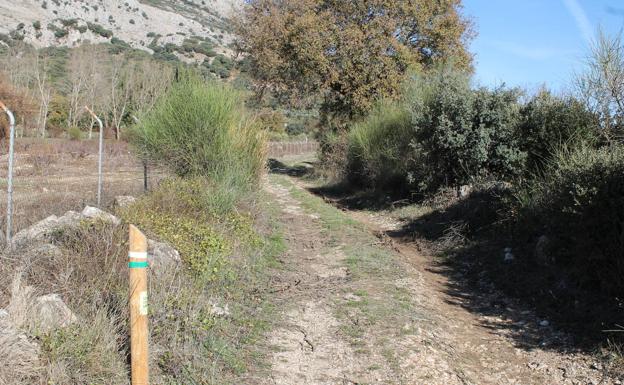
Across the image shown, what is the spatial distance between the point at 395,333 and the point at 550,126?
21.8ft

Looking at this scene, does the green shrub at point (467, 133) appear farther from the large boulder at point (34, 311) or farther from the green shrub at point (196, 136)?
the large boulder at point (34, 311)

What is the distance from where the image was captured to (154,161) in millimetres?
10461

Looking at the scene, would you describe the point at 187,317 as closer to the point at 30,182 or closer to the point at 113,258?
the point at 113,258

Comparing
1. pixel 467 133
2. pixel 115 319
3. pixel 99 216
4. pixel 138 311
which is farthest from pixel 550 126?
→ pixel 138 311

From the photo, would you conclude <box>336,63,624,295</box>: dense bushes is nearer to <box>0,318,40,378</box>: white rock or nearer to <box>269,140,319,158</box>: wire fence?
<box>0,318,40,378</box>: white rock

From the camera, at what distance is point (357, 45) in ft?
69.9

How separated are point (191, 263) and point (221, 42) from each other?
88541mm

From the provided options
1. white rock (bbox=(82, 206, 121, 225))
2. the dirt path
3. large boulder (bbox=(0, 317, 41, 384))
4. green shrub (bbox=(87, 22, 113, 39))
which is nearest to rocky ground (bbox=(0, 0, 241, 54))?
green shrub (bbox=(87, 22, 113, 39))

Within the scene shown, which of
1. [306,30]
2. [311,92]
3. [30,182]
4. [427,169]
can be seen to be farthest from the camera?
[311,92]

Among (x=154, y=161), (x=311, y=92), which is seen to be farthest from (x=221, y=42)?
(x=154, y=161)

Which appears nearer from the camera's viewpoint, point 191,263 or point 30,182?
point 191,263

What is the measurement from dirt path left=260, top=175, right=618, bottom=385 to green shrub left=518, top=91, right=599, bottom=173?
11.7 ft

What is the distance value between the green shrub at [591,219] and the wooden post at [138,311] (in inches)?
198

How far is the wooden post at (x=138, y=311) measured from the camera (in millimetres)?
3734
